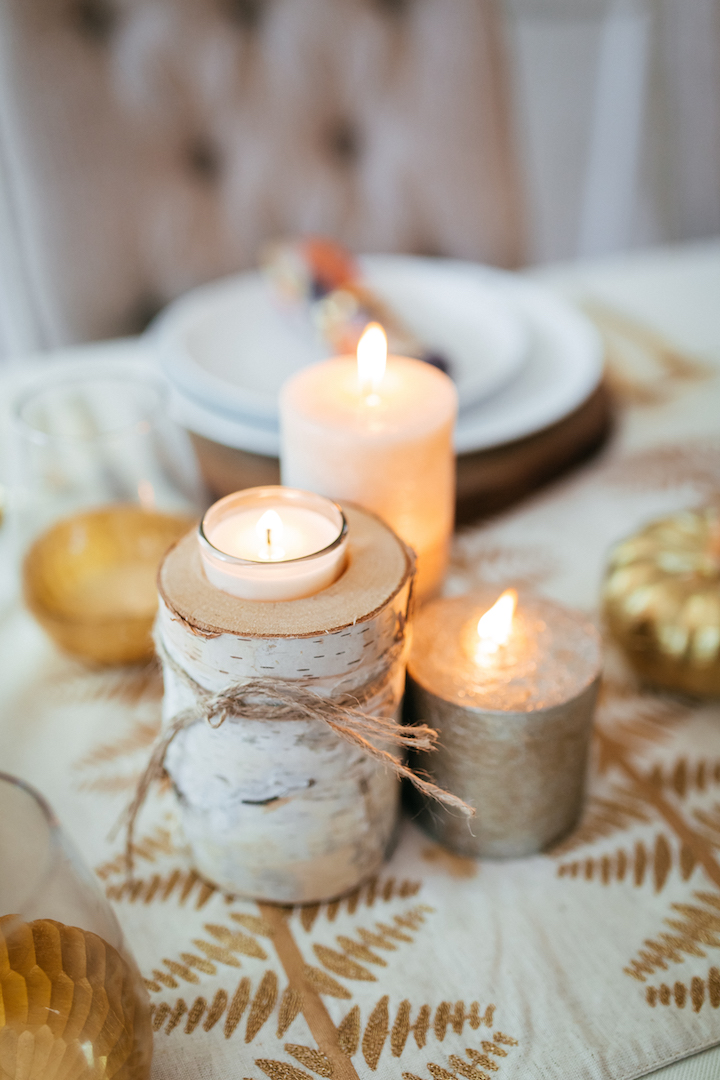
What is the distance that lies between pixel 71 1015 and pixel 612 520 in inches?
15.6

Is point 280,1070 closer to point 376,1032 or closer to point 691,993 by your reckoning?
point 376,1032

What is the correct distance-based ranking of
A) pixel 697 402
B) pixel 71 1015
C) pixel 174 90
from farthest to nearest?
pixel 174 90 < pixel 697 402 < pixel 71 1015

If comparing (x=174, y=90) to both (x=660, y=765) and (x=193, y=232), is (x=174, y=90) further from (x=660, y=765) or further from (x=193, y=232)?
(x=660, y=765)

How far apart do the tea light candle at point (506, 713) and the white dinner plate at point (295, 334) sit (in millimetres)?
234

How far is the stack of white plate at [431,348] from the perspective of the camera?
1.66 ft

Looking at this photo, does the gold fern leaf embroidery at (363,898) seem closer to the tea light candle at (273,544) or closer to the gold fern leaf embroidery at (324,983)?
the gold fern leaf embroidery at (324,983)

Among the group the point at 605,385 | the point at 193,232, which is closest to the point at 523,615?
the point at 605,385

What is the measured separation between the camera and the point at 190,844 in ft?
0.99

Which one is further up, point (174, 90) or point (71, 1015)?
point (174, 90)

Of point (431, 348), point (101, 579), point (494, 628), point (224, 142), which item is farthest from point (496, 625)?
point (224, 142)

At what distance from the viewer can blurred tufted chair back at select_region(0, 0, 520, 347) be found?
784 millimetres

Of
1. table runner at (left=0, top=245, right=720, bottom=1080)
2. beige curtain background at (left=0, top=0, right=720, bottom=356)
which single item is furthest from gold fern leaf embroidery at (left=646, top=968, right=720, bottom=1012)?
beige curtain background at (left=0, top=0, right=720, bottom=356)

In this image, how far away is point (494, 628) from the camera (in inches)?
11.9

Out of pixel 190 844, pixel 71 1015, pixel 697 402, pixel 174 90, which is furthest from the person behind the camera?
pixel 174 90
